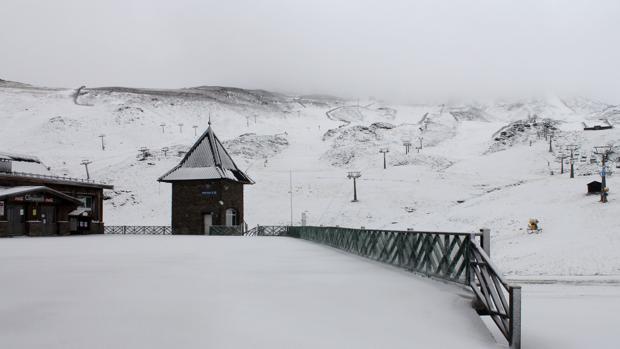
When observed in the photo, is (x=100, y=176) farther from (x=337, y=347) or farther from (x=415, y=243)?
(x=337, y=347)

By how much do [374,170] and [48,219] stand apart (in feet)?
179

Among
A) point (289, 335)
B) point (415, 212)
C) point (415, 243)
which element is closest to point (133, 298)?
point (289, 335)

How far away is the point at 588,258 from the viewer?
27.3 meters

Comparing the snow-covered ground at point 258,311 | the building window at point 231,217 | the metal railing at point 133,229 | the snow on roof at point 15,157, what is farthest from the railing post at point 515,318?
the metal railing at point 133,229

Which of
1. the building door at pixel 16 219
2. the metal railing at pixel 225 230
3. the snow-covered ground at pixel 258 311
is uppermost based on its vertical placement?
the snow-covered ground at pixel 258 311

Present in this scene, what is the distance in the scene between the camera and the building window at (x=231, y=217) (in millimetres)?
44506

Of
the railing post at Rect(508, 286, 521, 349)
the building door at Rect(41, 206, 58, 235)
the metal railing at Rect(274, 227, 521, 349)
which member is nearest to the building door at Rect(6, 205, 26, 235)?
the building door at Rect(41, 206, 58, 235)

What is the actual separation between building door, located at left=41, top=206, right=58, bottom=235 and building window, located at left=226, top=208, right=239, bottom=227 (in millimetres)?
13456

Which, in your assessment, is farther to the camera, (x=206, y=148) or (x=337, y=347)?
(x=206, y=148)

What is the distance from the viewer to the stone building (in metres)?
43.4

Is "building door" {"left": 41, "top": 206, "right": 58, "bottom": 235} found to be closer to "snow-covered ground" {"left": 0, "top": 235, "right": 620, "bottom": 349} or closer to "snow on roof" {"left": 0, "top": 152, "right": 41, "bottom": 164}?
"snow on roof" {"left": 0, "top": 152, "right": 41, "bottom": 164}

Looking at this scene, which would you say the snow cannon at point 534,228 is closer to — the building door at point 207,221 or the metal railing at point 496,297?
the building door at point 207,221

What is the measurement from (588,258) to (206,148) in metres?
31.9

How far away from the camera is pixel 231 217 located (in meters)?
45.1
